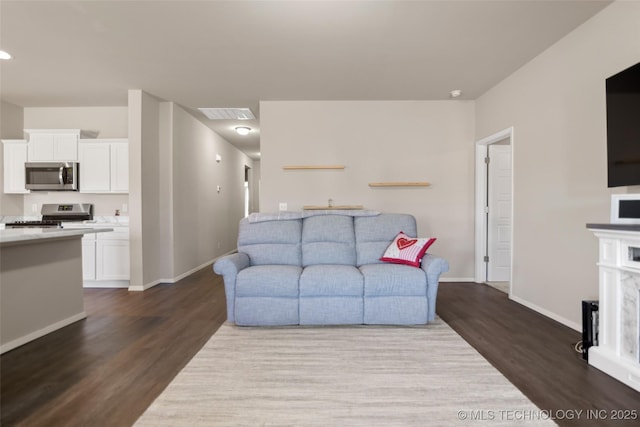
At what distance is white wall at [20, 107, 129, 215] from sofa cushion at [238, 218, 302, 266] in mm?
2649

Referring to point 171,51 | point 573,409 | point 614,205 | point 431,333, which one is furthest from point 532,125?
point 171,51

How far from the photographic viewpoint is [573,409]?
5.43 feet

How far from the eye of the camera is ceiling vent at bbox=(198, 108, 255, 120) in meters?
4.98

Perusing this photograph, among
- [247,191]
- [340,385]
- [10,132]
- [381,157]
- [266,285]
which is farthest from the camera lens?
[247,191]

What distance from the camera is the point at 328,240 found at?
3428 mm

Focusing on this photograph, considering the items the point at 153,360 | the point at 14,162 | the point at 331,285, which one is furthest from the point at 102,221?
the point at 331,285

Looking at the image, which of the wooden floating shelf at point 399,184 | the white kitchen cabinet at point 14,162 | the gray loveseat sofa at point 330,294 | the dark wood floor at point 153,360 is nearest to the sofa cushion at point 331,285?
the gray loveseat sofa at point 330,294

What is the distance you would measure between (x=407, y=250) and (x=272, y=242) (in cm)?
141

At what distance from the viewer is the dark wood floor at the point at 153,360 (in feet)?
5.57

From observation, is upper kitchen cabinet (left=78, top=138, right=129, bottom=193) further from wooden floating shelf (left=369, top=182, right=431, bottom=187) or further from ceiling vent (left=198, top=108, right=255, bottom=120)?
wooden floating shelf (left=369, top=182, right=431, bottom=187)

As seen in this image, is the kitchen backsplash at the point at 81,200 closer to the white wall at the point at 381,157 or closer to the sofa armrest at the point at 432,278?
the white wall at the point at 381,157

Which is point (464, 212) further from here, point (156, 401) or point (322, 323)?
point (156, 401)

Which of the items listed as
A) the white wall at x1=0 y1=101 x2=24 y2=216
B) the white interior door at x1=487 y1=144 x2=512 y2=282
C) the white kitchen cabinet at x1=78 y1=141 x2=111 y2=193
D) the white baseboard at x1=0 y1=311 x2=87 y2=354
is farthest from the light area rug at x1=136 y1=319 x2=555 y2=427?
the white wall at x1=0 y1=101 x2=24 y2=216

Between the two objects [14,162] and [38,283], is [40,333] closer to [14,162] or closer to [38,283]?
[38,283]
